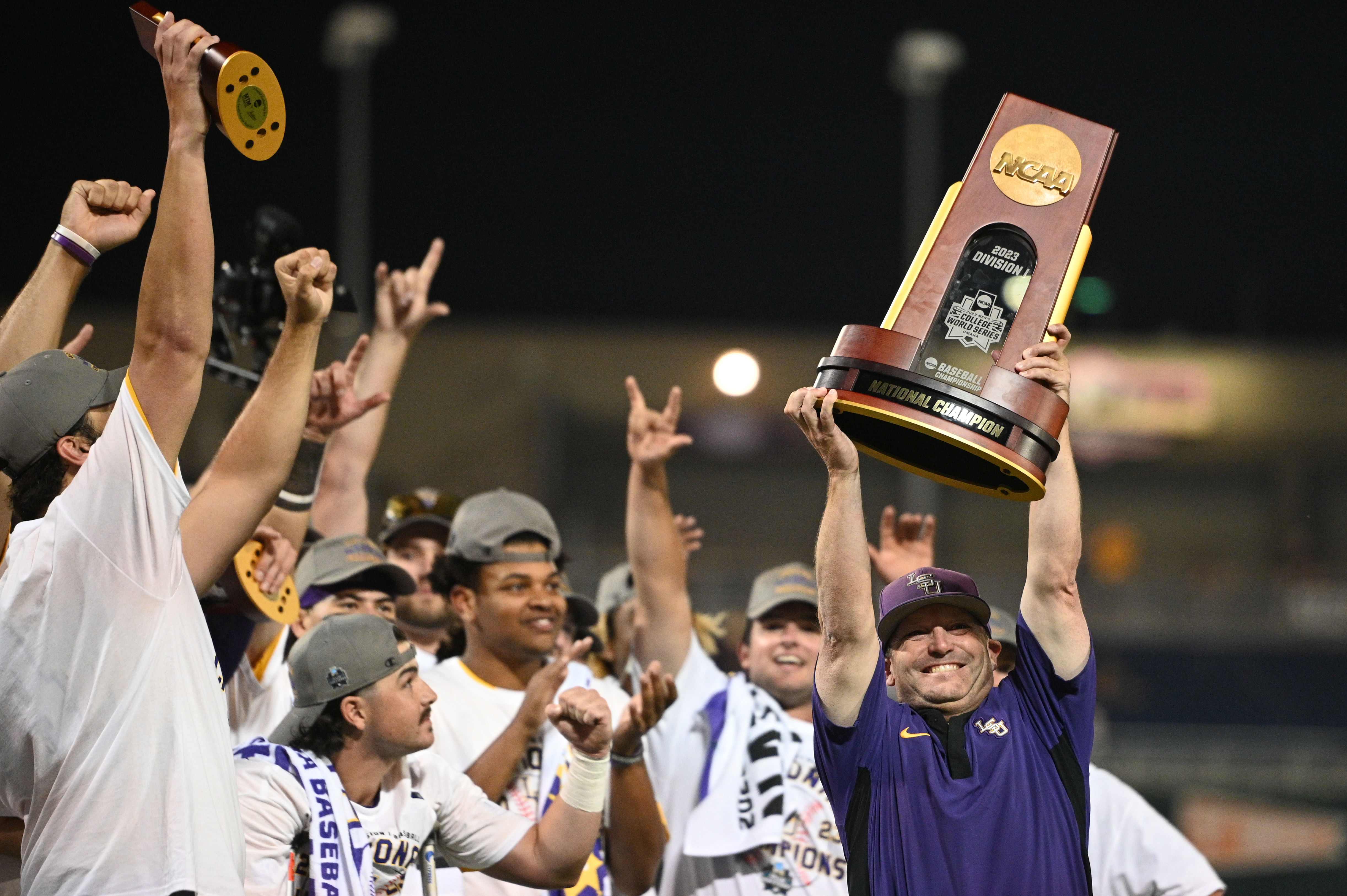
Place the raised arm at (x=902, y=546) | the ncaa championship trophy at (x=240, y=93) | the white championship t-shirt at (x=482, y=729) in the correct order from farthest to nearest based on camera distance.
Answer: the raised arm at (x=902, y=546) → the white championship t-shirt at (x=482, y=729) → the ncaa championship trophy at (x=240, y=93)

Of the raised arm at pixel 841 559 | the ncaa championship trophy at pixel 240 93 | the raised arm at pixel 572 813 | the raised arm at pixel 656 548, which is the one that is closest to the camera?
the ncaa championship trophy at pixel 240 93

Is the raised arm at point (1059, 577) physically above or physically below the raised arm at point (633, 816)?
above

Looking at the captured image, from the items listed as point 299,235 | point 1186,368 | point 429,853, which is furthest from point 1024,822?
point 1186,368

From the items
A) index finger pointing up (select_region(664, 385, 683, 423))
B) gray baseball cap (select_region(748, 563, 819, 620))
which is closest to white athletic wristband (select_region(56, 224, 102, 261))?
index finger pointing up (select_region(664, 385, 683, 423))

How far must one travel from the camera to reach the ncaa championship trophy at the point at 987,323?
10.2 feet

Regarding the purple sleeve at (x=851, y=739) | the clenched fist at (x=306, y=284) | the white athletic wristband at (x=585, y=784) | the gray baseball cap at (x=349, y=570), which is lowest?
the white athletic wristband at (x=585, y=784)

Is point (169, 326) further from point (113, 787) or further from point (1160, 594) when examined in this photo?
point (1160, 594)

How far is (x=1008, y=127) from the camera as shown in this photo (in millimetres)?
3465

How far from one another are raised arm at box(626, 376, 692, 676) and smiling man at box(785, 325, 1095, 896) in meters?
1.25

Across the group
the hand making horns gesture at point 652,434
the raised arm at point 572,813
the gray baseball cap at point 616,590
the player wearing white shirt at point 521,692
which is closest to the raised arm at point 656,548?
the hand making horns gesture at point 652,434

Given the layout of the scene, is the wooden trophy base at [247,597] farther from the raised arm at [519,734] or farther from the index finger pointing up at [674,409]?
the index finger pointing up at [674,409]

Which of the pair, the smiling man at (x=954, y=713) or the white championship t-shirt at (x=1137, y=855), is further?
the white championship t-shirt at (x=1137, y=855)

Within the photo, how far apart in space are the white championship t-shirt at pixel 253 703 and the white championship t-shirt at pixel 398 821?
59 cm

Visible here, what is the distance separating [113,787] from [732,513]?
25.2 m
